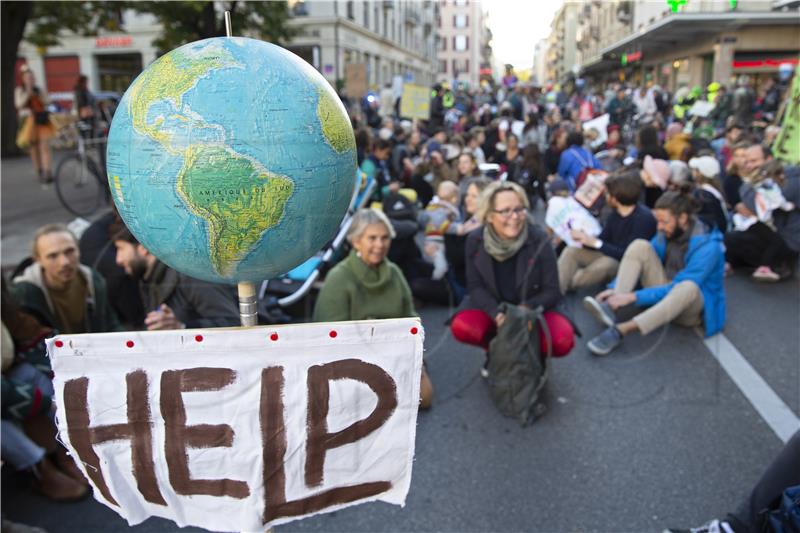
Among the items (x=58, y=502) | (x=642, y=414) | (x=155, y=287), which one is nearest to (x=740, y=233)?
(x=642, y=414)

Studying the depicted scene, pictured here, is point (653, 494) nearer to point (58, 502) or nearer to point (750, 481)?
point (750, 481)

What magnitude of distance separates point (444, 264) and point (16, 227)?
19.4 feet

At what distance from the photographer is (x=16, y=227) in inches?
331

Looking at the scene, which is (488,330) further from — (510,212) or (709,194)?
(709,194)

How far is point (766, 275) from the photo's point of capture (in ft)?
21.3

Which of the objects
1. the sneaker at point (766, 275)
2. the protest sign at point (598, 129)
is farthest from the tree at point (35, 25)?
the sneaker at point (766, 275)

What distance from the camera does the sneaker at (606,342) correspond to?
4.83 metres

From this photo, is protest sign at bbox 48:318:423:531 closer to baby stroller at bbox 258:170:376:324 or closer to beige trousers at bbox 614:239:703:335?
baby stroller at bbox 258:170:376:324

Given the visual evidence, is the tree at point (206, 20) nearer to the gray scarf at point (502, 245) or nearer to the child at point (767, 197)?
the child at point (767, 197)

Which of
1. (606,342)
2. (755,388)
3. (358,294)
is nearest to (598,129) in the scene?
(606,342)

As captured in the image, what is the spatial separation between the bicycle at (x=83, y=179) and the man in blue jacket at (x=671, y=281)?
23.8 ft

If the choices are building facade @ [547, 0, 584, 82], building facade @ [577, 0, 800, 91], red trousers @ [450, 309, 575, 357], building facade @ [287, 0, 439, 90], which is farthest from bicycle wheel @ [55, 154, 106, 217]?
building facade @ [547, 0, 584, 82]

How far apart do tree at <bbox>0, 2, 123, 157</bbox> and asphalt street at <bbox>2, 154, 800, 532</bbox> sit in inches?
554

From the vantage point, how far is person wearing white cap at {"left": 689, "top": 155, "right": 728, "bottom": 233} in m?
6.54
